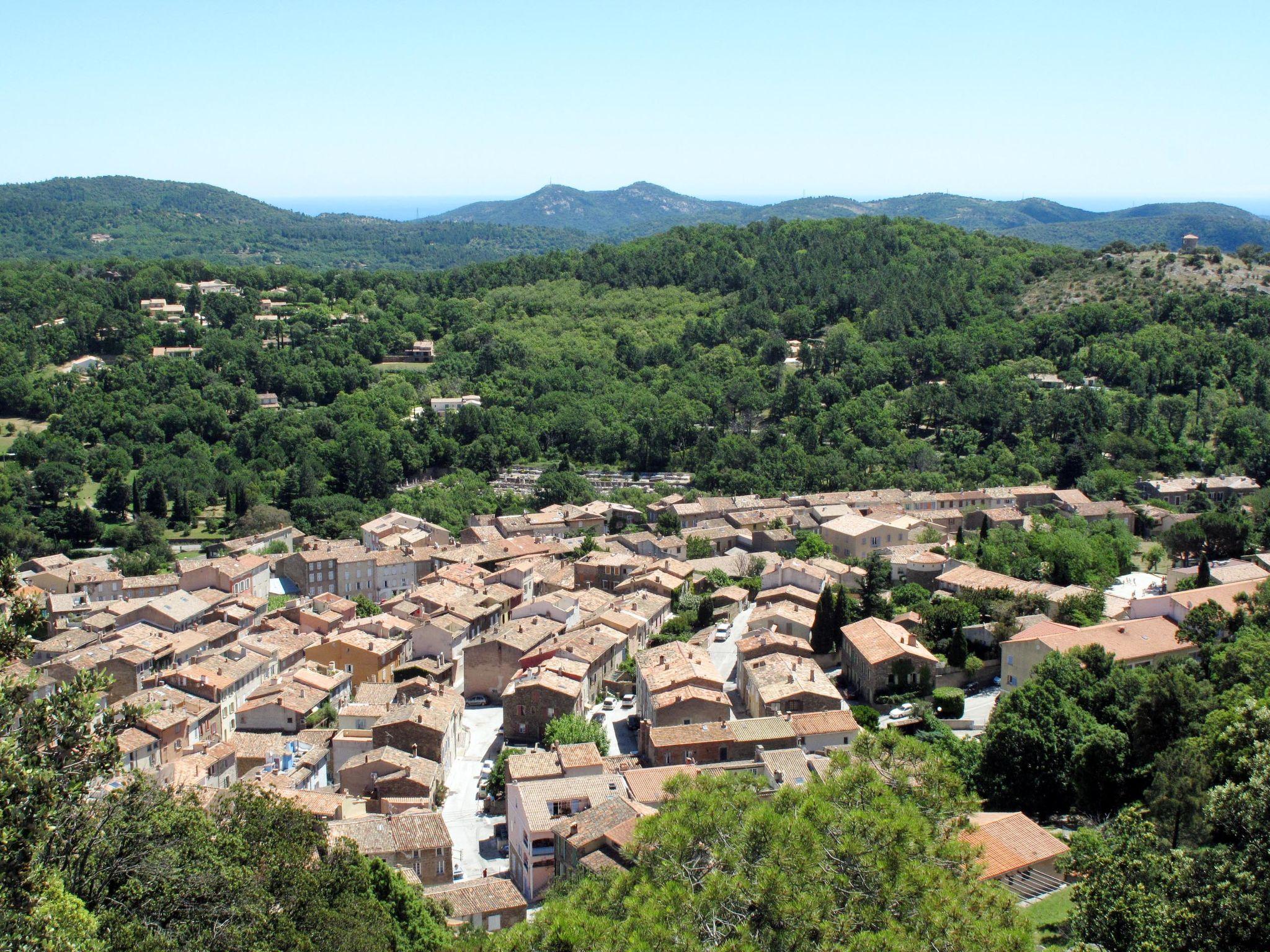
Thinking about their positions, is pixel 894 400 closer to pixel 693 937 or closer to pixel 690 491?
pixel 690 491

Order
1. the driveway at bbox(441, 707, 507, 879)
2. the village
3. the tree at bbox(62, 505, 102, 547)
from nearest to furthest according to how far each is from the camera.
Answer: the village < the driveway at bbox(441, 707, 507, 879) < the tree at bbox(62, 505, 102, 547)

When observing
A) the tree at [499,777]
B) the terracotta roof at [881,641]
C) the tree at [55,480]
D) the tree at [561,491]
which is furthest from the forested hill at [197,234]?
the tree at [499,777]

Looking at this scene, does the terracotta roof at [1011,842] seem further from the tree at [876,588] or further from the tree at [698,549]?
the tree at [698,549]

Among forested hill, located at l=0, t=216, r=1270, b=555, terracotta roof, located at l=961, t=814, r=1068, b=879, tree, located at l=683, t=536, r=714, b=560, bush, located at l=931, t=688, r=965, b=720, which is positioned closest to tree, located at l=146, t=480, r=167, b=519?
forested hill, located at l=0, t=216, r=1270, b=555

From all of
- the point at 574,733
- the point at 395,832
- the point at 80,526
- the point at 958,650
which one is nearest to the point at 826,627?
the point at 958,650

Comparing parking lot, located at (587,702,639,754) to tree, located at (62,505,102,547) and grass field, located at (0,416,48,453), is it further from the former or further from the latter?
grass field, located at (0,416,48,453)

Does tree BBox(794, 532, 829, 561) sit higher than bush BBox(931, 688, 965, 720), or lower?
lower

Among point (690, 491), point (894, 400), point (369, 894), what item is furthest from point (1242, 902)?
point (894, 400)
